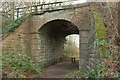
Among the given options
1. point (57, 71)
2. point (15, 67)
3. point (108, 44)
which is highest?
point (108, 44)

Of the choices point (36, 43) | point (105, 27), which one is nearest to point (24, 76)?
point (36, 43)

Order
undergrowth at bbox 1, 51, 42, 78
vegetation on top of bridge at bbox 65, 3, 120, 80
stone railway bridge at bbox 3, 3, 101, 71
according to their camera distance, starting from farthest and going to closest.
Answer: stone railway bridge at bbox 3, 3, 101, 71, undergrowth at bbox 1, 51, 42, 78, vegetation on top of bridge at bbox 65, 3, 120, 80

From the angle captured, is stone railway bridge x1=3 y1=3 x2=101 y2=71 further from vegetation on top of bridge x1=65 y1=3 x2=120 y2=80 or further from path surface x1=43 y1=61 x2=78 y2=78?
vegetation on top of bridge x1=65 y1=3 x2=120 y2=80

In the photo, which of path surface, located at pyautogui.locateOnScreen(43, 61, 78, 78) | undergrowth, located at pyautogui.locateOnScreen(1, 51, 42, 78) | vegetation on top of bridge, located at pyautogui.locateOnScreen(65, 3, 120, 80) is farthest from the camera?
path surface, located at pyautogui.locateOnScreen(43, 61, 78, 78)

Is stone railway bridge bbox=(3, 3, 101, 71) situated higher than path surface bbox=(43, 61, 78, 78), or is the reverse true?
stone railway bridge bbox=(3, 3, 101, 71)

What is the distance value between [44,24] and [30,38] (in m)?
1.46

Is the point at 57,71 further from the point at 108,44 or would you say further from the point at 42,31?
the point at 108,44

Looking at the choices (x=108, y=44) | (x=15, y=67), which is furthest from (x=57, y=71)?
(x=108, y=44)

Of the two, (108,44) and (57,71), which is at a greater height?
(108,44)

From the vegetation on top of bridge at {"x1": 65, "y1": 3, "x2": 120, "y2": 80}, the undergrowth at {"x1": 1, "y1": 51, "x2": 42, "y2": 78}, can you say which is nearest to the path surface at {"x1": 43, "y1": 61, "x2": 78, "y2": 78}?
the undergrowth at {"x1": 1, "y1": 51, "x2": 42, "y2": 78}

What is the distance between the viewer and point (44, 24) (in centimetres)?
783

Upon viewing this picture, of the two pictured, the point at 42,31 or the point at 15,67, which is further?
the point at 42,31

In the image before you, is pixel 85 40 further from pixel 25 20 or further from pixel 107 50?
pixel 25 20

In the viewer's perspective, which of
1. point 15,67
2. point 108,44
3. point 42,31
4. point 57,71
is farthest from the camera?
point 42,31
